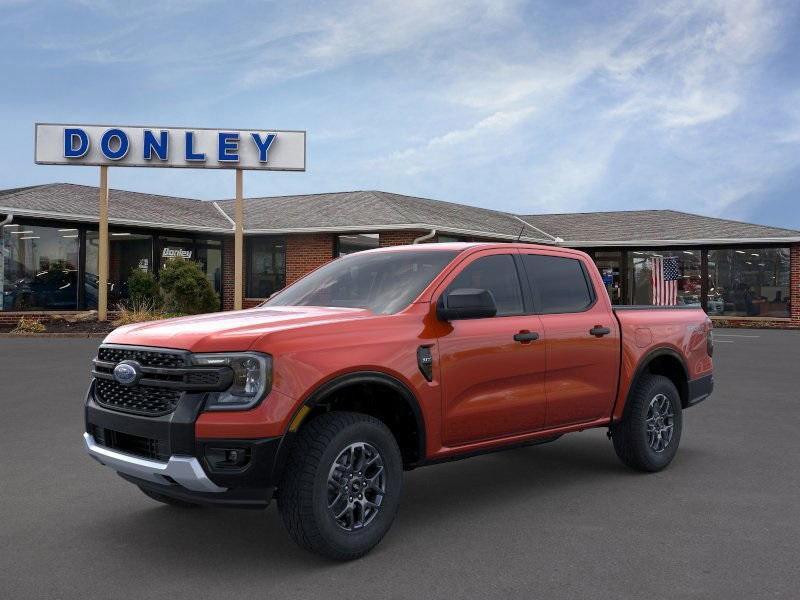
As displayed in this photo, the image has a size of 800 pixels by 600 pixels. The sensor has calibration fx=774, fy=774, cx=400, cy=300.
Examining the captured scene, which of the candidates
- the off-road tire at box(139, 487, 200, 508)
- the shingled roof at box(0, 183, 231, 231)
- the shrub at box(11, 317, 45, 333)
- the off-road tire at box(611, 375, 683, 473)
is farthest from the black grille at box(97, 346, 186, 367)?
the shingled roof at box(0, 183, 231, 231)

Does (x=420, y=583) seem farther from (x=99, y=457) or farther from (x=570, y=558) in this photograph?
(x=99, y=457)

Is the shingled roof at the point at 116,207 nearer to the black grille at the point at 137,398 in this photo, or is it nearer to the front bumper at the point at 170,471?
the black grille at the point at 137,398

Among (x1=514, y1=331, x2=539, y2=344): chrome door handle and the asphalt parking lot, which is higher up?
(x1=514, y1=331, x2=539, y2=344): chrome door handle

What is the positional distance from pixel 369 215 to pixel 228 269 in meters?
6.06

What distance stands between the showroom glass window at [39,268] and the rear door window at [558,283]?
71.5 feet

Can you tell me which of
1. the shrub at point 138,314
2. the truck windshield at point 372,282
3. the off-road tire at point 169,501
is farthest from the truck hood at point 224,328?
the shrub at point 138,314

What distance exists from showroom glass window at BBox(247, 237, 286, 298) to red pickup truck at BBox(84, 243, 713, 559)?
22.4 meters

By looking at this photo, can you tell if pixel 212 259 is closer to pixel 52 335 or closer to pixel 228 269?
pixel 228 269

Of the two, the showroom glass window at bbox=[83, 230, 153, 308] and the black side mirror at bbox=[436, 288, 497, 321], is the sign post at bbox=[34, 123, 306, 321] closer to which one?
the showroom glass window at bbox=[83, 230, 153, 308]

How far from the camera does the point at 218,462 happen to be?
4047mm

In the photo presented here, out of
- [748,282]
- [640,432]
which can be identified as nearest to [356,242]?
[748,282]

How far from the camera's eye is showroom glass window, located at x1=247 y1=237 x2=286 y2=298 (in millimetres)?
28109

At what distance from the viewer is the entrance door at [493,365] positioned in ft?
16.1

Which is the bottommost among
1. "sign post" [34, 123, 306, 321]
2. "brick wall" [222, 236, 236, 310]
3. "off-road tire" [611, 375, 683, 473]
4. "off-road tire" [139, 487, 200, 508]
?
"off-road tire" [139, 487, 200, 508]
